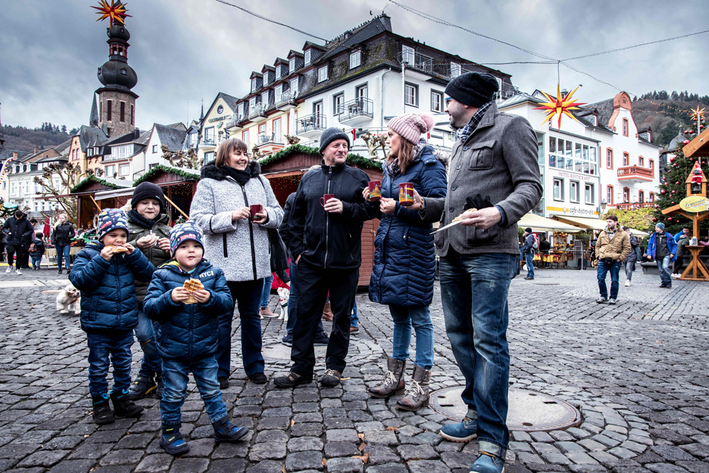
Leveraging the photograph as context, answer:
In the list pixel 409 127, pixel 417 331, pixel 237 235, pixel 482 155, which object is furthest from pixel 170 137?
pixel 482 155

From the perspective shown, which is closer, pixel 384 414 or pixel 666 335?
pixel 384 414

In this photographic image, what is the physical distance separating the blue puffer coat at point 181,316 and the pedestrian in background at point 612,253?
8.77m

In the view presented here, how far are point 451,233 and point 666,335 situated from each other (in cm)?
517

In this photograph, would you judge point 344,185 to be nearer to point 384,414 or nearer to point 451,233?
point 451,233

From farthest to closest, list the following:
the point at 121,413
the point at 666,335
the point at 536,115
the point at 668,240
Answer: the point at 536,115 → the point at 668,240 → the point at 666,335 → the point at 121,413

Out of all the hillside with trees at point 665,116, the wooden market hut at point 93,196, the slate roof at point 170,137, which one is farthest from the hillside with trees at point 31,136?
the hillside with trees at point 665,116

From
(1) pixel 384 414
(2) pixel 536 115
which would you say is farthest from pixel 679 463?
(2) pixel 536 115

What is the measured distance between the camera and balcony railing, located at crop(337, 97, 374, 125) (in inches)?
1196

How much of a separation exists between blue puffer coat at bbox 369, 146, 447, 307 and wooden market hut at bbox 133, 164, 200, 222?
7.85 m

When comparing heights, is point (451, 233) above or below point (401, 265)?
above

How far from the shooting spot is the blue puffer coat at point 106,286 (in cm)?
295

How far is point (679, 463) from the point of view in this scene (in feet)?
8.00

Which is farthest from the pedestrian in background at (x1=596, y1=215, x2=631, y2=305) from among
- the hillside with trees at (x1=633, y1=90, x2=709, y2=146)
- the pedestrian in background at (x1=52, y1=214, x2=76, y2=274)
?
the hillside with trees at (x1=633, y1=90, x2=709, y2=146)

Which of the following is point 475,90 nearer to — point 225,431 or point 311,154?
point 225,431
